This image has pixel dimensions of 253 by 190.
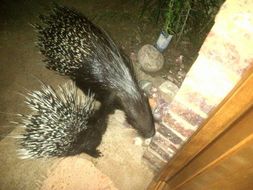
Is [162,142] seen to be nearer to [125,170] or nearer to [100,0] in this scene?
[125,170]

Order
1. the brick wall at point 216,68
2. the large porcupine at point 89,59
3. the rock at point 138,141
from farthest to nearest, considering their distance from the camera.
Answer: the large porcupine at point 89,59, the rock at point 138,141, the brick wall at point 216,68

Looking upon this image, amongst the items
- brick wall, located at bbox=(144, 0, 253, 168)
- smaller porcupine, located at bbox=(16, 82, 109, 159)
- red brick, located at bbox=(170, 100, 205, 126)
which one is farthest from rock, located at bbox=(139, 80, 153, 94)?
red brick, located at bbox=(170, 100, 205, 126)

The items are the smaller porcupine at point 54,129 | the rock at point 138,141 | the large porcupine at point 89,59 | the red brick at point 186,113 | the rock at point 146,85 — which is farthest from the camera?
the rock at point 146,85

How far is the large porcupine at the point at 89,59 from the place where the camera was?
2400 millimetres

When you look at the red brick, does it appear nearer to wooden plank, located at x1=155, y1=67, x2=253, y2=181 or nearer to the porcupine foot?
wooden plank, located at x1=155, y1=67, x2=253, y2=181

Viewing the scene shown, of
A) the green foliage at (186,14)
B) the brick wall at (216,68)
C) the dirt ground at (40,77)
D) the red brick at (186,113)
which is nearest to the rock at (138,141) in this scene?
the dirt ground at (40,77)

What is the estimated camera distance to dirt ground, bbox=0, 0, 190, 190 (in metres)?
2.09

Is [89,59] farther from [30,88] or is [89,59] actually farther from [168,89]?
[168,89]

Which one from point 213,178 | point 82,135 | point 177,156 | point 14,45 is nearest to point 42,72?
point 14,45

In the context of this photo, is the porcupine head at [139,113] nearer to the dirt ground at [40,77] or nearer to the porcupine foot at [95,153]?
the dirt ground at [40,77]

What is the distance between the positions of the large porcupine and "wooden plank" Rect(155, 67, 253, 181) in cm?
98

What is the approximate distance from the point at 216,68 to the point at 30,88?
1.84 meters

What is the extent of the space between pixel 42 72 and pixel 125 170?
1.20m

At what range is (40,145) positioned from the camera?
6.49 feet
